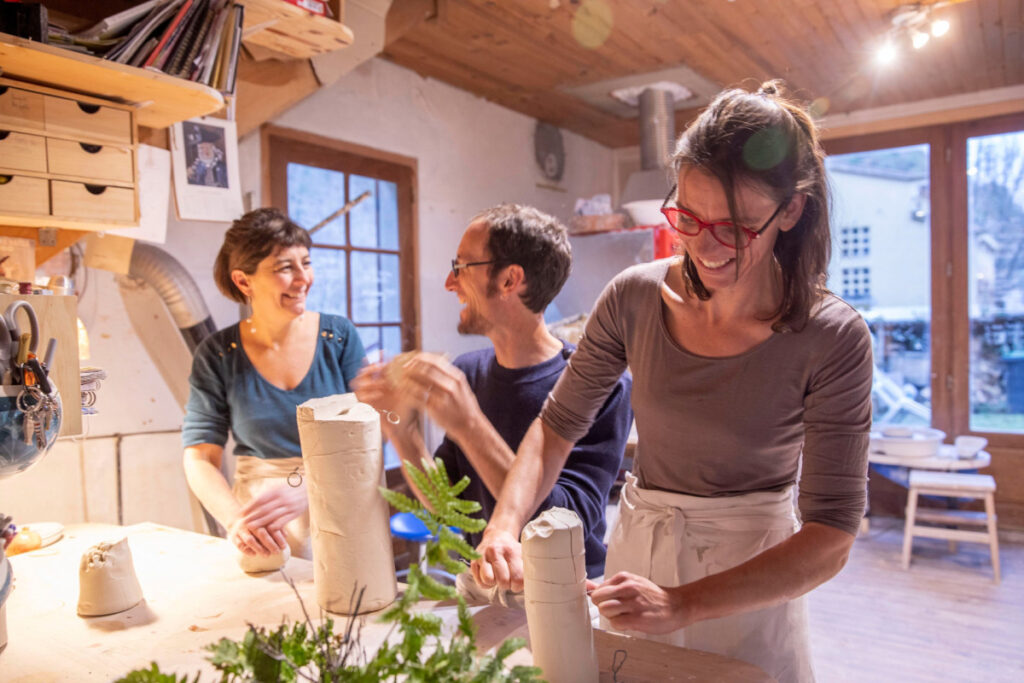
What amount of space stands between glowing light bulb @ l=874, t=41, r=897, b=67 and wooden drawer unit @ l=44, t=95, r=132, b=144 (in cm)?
376

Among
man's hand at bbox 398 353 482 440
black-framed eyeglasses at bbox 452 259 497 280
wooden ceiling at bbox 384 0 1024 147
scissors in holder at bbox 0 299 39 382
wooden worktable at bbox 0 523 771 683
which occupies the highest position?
wooden ceiling at bbox 384 0 1024 147

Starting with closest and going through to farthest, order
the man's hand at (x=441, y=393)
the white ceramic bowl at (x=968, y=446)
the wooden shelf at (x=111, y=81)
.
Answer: the man's hand at (x=441, y=393) → the wooden shelf at (x=111, y=81) → the white ceramic bowl at (x=968, y=446)

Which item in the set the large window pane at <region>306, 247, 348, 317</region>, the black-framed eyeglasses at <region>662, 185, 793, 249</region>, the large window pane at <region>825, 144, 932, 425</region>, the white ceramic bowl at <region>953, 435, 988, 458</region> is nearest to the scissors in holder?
the black-framed eyeglasses at <region>662, 185, 793, 249</region>

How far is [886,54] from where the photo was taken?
404cm

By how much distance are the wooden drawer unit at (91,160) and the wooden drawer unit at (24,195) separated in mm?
58

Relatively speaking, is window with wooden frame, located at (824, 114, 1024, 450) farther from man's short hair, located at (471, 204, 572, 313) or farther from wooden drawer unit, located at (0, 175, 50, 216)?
wooden drawer unit, located at (0, 175, 50, 216)

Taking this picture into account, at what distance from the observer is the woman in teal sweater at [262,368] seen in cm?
218

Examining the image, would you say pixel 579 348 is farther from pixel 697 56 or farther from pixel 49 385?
pixel 697 56

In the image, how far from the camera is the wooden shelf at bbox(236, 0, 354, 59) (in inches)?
96.3

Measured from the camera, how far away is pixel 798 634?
1.34 m

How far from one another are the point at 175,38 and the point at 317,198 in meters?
1.68

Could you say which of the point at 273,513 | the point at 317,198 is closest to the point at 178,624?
the point at 273,513

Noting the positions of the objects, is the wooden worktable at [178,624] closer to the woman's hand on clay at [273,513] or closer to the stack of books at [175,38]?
the woman's hand on clay at [273,513]

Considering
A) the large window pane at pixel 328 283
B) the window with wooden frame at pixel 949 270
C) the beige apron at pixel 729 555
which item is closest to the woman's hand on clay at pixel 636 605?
the beige apron at pixel 729 555
